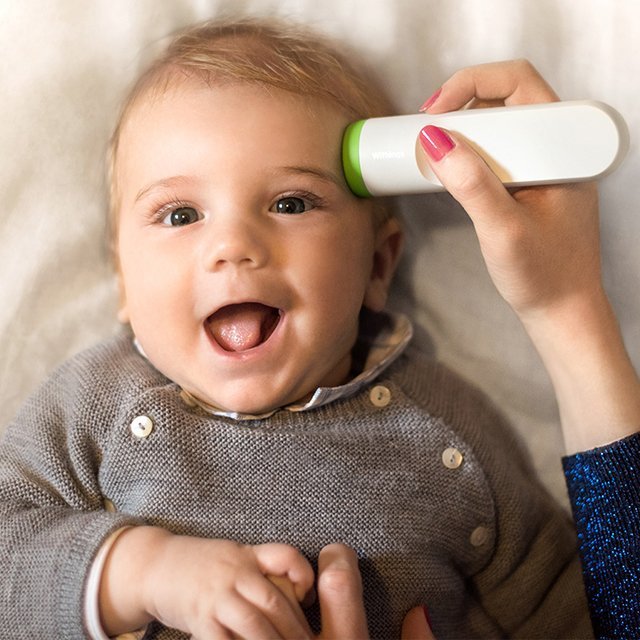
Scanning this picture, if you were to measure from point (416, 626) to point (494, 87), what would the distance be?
69 centimetres

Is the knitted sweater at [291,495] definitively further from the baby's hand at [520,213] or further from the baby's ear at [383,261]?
the baby's hand at [520,213]

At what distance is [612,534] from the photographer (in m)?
1.18

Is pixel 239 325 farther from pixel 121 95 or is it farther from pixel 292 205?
pixel 121 95

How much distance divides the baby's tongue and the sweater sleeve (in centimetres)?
19

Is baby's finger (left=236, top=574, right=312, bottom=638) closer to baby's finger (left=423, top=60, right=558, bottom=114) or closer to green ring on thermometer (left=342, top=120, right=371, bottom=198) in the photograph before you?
green ring on thermometer (left=342, top=120, right=371, bottom=198)

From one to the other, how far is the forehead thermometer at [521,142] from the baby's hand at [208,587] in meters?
0.48

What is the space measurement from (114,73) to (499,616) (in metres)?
0.94

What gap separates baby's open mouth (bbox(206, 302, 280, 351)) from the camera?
1189 millimetres

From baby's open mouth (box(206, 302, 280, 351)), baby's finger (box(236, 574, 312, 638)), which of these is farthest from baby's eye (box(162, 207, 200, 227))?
baby's finger (box(236, 574, 312, 638))

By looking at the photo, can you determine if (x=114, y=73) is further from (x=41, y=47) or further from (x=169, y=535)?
(x=169, y=535)

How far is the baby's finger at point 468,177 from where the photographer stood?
109 centimetres

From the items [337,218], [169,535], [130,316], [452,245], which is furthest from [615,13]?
[169,535]

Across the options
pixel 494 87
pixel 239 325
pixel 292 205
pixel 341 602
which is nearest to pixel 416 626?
pixel 341 602

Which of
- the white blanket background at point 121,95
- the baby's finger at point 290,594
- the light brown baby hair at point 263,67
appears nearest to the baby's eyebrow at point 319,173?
the light brown baby hair at point 263,67
